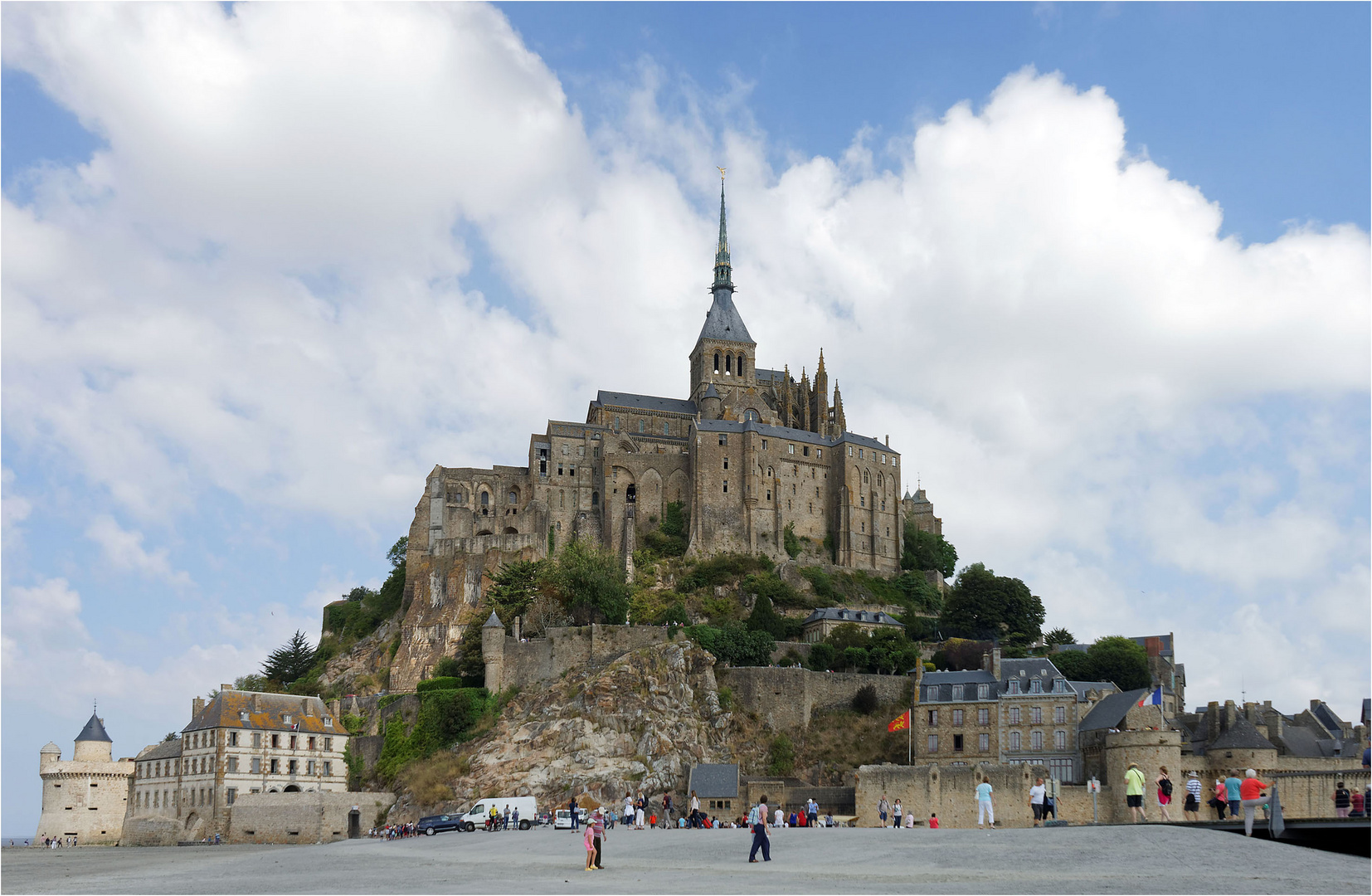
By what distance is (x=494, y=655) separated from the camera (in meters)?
64.5

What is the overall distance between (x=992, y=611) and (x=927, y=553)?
14.0 meters

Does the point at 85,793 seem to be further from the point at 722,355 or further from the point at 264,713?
the point at 722,355

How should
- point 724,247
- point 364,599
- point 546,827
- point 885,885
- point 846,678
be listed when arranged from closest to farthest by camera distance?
1. point 885,885
2. point 546,827
3. point 846,678
4. point 364,599
5. point 724,247

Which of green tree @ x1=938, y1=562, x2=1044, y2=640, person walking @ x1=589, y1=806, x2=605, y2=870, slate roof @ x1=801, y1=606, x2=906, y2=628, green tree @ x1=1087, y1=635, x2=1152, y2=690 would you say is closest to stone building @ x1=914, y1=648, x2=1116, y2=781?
green tree @ x1=1087, y1=635, x2=1152, y2=690

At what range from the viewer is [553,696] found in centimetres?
6256

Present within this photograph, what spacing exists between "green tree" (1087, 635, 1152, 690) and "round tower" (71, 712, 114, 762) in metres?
52.9

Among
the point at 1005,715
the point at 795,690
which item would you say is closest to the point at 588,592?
the point at 795,690

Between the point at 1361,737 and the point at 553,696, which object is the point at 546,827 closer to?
the point at 553,696

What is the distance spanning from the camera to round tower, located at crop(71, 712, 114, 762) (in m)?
65.3

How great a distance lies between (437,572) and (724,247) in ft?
158

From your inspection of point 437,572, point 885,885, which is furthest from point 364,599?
point 885,885

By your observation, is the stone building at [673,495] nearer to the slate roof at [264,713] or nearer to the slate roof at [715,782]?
the slate roof at [264,713]

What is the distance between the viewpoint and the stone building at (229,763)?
59.5 m

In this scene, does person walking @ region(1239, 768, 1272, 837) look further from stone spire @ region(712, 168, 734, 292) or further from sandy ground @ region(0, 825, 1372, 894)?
stone spire @ region(712, 168, 734, 292)
